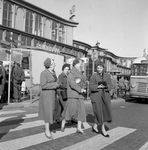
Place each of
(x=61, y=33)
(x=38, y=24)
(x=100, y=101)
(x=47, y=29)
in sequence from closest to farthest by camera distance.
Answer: (x=100, y=101)
(x=38, y=24)
(x=47, y=29)
(x=61, y=33)

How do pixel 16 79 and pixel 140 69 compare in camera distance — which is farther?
pixel 140 69

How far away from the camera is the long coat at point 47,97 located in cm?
485

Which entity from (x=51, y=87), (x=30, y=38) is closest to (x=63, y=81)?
(x=51, y=87)

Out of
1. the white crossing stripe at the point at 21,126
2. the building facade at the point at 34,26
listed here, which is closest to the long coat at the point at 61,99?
the white crossing stripe at the point at 21,126

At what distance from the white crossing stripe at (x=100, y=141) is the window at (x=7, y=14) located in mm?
24518

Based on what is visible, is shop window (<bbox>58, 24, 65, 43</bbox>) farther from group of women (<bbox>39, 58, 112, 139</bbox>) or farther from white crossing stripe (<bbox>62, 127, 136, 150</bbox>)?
white crossing stripe (<bbox>62, 127, 136, 150</bbox>)

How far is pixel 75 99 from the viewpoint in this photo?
17.7 ft

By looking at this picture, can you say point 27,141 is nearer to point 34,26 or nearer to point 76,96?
point 76,96

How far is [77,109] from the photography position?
539cm

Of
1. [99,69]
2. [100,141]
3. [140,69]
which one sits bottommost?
[100,141]

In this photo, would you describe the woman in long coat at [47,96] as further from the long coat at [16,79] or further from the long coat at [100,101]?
the long coat at [16,79]

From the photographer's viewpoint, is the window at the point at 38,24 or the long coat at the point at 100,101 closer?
the long coat at the point at 100,101

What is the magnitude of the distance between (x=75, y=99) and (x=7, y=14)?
81.6 feet

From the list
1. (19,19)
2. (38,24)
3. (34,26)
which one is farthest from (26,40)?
(38,24)
